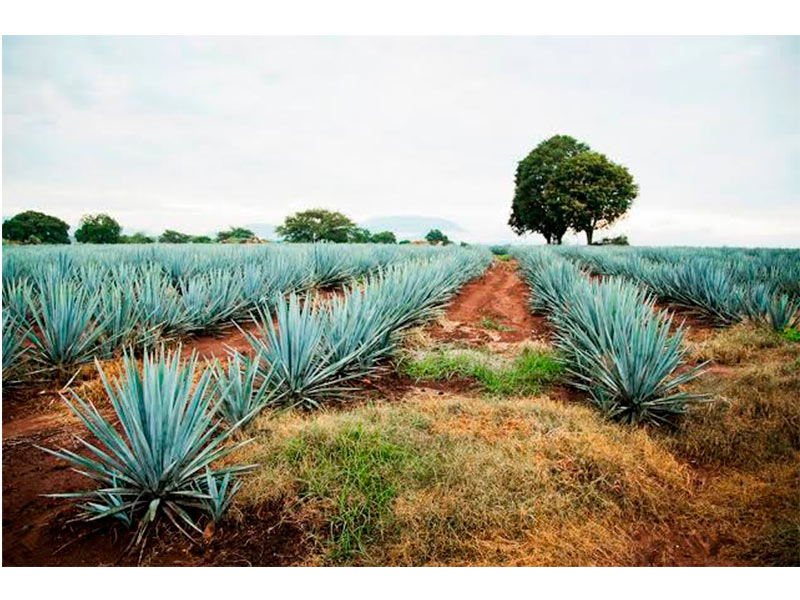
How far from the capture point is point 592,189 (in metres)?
32.4

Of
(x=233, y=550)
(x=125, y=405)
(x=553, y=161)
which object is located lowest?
(x=233, y=550)

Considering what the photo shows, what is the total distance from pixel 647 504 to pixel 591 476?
262 millimetres

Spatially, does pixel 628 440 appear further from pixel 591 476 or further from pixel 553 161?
pixel 553 161

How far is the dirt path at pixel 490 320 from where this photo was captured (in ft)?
19.7

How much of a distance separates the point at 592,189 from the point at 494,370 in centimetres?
3241

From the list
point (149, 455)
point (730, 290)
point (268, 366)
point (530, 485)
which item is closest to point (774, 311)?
point (730, 290)

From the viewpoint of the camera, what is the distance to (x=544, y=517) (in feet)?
6.25

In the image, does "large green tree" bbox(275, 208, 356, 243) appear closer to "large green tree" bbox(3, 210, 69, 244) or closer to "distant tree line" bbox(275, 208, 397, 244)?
"distant tree line" bbox(275, 208, 397, 244)

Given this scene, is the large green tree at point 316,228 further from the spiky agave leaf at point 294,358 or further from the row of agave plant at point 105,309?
the spiky agave leaf at point 294,358

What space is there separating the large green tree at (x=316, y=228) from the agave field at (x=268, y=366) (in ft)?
158

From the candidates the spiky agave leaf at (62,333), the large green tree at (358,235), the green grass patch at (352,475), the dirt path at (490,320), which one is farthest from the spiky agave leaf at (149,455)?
the large green tree at (358,235)

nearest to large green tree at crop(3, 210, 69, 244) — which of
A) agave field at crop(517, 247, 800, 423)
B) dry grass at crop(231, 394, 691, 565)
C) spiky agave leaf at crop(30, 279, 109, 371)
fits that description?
spiky agave leaf at crop(30, 279, 109, 371)

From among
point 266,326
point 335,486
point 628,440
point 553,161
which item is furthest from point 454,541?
point 553,161

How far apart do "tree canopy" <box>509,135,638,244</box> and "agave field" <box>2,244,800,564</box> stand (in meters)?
27.2
